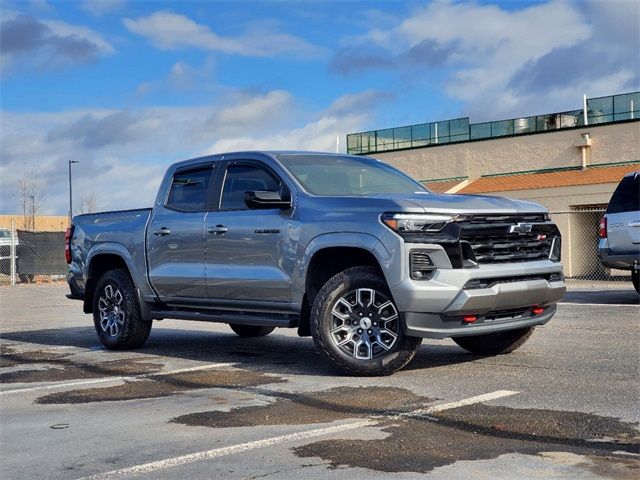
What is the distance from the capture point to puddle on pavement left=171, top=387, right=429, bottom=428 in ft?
19.3

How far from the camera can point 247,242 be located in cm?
855

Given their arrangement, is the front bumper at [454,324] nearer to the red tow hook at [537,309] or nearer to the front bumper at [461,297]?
the front bumper at [461,297]

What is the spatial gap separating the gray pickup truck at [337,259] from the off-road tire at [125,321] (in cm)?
2

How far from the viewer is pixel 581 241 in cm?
2994

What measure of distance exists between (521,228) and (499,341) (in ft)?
4.71

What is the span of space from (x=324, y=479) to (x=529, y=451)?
3.93 feet

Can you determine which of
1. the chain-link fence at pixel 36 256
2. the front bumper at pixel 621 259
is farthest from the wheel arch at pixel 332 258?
the chain-link fence at pixel 36 256

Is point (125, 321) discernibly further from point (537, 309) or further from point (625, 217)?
point (625, 217)

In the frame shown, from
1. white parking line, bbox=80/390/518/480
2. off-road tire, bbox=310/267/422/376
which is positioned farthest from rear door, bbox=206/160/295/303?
white parking line, bbox=80/390/518/480

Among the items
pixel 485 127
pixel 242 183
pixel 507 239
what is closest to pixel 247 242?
pixel 242 183

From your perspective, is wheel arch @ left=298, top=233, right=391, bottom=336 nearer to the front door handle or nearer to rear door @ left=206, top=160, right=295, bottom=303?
rear door @ left=206, top=160, right=295, bottom=303

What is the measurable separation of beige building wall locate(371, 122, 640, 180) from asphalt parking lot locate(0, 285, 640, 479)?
2499 centimetres

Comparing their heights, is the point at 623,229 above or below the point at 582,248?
above

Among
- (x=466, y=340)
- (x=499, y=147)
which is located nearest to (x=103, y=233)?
(x=466, y=340)
